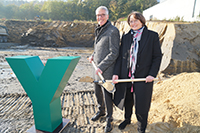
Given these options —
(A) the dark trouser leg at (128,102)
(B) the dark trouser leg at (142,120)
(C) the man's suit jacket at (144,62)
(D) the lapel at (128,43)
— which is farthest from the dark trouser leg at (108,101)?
(D) the lapel at (128,43)

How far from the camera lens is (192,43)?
534cm

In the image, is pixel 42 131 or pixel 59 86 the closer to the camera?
pixel 59 86

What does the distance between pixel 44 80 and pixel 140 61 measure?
55.8 inches

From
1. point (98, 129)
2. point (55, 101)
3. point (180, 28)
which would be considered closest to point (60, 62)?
point (55, 101)

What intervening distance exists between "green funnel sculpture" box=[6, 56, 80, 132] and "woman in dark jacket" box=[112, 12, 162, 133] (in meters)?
0.79

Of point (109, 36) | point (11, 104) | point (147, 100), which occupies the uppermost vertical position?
point (109, 36)

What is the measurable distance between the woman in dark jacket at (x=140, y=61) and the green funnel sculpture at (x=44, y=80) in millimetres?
790

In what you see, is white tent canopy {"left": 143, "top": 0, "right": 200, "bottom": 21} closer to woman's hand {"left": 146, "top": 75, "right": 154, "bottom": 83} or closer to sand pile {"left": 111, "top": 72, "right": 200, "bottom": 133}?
sand pile {"left": 111, "top": 72, "right": 200, "bottom": 133}

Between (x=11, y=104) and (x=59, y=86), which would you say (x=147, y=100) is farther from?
(x=11, y=104)

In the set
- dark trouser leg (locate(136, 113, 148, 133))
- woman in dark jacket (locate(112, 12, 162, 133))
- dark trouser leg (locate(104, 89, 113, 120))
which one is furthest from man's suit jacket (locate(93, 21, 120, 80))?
dark trouser leg (locate(136, 113, 148, 133))

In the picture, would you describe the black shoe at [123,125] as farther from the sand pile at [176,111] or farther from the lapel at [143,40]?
the lapel at [143,40]

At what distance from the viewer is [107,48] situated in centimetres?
215

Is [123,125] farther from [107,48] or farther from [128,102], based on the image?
[107,48]

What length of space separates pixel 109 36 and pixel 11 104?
294 cm
